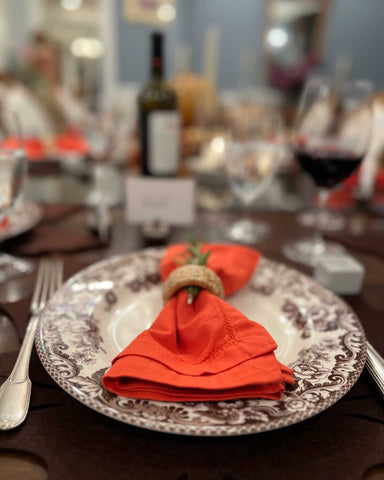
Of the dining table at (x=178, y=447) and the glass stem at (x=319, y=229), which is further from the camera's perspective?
the glass stem at (x=319, y=229)

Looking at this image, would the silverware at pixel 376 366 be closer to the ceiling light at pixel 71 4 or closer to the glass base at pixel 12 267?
the glass base at pixel 12 267

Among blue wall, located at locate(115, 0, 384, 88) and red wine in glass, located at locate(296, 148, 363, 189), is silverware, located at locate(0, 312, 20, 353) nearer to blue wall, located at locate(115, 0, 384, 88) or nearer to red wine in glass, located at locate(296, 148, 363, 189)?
red wine in glass, located at locate(296, 148, 363, 189)

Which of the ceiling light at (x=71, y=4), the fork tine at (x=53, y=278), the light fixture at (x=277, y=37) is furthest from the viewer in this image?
the ceiling light at (x=71, y=4)

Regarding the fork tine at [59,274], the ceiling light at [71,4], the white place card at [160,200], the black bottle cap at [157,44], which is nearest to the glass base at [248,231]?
the white place card at [160,200]

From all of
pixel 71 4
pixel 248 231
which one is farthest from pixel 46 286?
pixel 71 4

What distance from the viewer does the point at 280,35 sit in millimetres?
4473

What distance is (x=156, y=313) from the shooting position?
524 millimetres

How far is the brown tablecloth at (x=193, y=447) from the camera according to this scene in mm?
322

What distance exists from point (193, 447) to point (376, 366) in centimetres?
21

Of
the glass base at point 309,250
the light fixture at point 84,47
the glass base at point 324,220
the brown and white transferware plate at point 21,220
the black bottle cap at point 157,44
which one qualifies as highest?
the light fixture at point 84,47

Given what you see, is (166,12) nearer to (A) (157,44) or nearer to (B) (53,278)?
(A) (157,44)

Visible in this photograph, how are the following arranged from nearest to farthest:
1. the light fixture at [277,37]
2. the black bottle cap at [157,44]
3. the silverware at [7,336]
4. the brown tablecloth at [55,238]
→ 1. the silverware at [7,336]
2. the brown tablecloth at [55,238]
3. the black bottle cap at [157,44]
4. the light fixture at [277,37]

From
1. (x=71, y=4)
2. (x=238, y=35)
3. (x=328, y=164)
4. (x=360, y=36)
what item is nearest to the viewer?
(x=328, y=164)

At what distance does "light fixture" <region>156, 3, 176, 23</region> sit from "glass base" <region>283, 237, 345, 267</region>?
4098 millimetres
